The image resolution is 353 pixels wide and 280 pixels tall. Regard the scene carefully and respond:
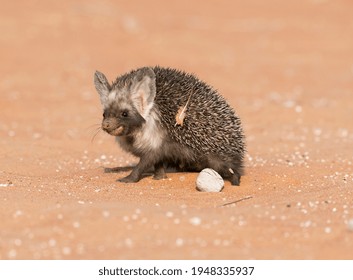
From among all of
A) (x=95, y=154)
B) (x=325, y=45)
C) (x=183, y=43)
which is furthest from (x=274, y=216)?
(x=325, y=45)

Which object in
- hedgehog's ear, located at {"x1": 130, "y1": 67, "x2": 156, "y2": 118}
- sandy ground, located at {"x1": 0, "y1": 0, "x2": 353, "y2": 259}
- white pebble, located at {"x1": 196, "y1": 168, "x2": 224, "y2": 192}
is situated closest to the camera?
sandy ground, located at {"x1": 0, "y1": 0, "x2": 353, "y2": 259}

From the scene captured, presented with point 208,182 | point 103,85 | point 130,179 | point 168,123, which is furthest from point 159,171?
point 103,85

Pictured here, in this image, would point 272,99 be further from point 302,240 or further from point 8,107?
point 302,240

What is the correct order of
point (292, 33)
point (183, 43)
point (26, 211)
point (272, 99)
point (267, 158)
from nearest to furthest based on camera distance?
point (26, 211) → point (267, 158) → point (272, 99) → point (183, 43) → point (292, 33)

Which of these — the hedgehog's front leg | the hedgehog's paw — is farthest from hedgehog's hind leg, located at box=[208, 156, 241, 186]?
the hedgehog's paw

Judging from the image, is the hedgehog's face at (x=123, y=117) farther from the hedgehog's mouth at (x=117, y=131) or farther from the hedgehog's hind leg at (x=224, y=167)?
the hedgehog's hind leg at (x=224, y=167)

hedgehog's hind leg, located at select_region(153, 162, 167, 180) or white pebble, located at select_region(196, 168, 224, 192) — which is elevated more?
white pebble, located at select_region(196, 168, 224, 192)

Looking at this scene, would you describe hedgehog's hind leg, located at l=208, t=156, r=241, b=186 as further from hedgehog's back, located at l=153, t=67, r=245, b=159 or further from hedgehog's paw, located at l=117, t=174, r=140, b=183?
hedgehog's paw, located at l=117, t=174, r=140, b=183
